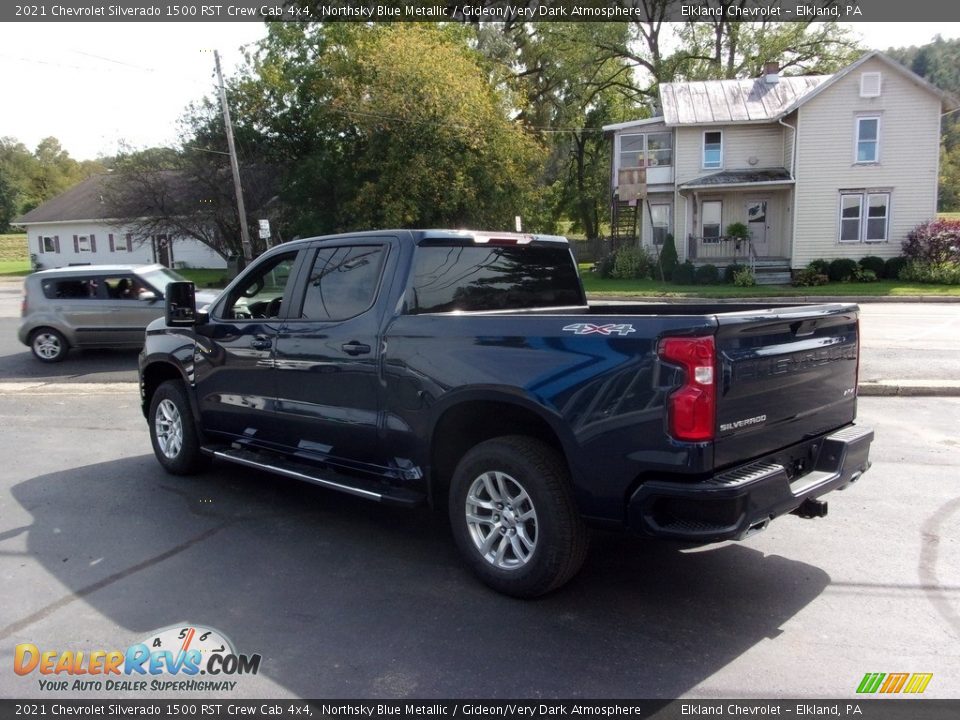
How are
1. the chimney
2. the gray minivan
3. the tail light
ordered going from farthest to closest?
the chimney < the gray minivan < the tail light

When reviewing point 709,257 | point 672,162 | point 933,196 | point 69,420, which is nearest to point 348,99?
point 672,162

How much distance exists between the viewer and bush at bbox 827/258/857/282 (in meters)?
28.4

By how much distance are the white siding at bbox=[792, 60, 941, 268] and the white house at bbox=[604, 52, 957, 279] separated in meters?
0.04

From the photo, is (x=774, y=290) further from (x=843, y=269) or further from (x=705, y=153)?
(x=705, y=153)

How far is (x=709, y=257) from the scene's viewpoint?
107 feet

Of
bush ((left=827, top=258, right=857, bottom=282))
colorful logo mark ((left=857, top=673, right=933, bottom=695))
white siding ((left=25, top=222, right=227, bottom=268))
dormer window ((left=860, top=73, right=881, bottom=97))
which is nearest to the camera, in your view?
colorful logo mark ((left=857, top=673, right=933, bottom=695))

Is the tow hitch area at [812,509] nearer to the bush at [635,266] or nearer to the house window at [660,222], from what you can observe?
the bush at [635,266]

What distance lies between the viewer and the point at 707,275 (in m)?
29.9

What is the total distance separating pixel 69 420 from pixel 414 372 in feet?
21.4

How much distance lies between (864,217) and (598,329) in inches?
1211

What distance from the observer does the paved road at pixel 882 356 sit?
10.9 m

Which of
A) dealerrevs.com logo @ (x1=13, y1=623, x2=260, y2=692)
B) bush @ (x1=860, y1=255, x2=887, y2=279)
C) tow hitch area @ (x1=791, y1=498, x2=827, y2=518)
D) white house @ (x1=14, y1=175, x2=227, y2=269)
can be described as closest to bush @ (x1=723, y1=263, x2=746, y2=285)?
bush @ (x1=860, y1=255, x2=887, y2=279)

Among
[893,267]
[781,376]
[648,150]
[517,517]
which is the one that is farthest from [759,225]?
[517,517]

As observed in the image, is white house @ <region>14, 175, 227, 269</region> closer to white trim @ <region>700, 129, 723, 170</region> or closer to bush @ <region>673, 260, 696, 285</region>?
white trim @ <region>700, 129, 723, 170</region>
